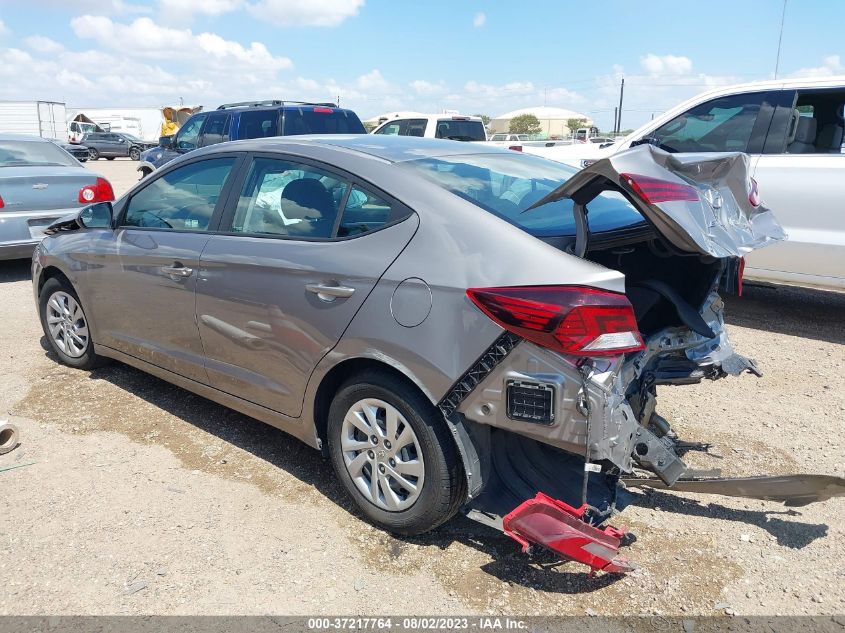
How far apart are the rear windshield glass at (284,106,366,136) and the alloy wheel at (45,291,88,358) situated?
6.52 m

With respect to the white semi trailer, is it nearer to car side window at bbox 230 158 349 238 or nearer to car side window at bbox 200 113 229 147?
car side window at bbox 200 113 229 147

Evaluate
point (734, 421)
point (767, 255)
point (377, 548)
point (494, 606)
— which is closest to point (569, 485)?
point (494, 606)

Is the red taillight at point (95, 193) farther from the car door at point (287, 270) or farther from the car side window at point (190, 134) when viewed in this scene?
the car door at point (287, 270)

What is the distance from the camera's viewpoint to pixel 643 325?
3.21 metres

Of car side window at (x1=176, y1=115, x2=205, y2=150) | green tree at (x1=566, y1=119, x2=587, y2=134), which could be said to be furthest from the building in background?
car side window at (x1=176, y1=115, x2=205, y2=150)

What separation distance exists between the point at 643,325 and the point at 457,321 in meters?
1.02

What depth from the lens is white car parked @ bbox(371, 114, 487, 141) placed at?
15.1 metres

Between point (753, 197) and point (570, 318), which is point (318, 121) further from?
point (570, 318)

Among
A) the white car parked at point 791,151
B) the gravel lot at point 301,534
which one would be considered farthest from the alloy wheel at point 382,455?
the white car parked at point 791,151

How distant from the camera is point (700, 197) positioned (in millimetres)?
2736

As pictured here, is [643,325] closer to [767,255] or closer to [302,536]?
[302,536]

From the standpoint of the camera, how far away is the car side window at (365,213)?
3017 mm

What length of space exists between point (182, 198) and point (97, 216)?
85 centimetres

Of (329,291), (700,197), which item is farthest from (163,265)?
(700,197)
